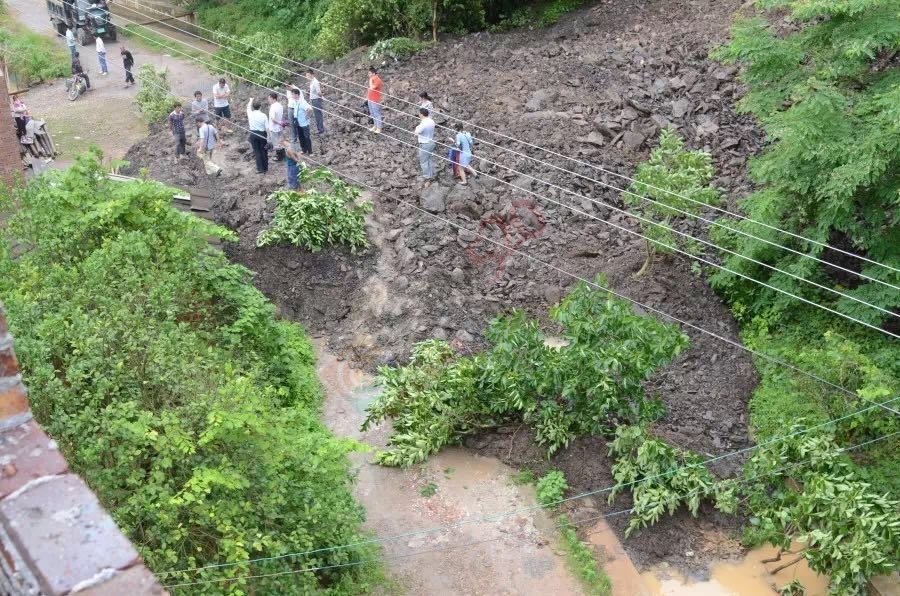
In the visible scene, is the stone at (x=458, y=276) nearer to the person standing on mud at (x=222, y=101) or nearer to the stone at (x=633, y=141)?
the stone at (x=633, y=141)

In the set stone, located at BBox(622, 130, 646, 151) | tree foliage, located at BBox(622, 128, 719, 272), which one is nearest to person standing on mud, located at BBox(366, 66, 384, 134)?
stone, located at BBox(622, 130, 646, 151)

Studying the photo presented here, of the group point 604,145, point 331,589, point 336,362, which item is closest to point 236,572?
point 331,589

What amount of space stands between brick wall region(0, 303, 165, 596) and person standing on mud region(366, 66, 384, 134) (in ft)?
45.1

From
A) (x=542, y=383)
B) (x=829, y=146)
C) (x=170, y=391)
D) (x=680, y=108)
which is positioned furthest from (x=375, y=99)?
(x=170, y=391)

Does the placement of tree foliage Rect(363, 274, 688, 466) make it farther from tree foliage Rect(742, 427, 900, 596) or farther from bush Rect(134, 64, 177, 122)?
bush Rect(134, 64, 177, 122)

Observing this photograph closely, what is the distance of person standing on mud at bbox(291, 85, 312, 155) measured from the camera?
16.2m

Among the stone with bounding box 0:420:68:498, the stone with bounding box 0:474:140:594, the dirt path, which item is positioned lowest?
the dirt path

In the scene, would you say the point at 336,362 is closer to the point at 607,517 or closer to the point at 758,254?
the point at 607,517

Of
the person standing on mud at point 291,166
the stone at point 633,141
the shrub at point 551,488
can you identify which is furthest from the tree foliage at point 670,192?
the person standing on mud at point 291,166

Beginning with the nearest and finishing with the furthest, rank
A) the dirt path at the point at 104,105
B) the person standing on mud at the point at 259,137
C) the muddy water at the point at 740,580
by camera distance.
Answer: the muddy water at the point at 740,580
the person standing on mud at the point at 259,137
the dirt path at the point at 104,105

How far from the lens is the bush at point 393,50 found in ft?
67.6

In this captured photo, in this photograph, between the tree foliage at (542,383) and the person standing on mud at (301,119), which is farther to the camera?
the person standing on mud at (301,119)

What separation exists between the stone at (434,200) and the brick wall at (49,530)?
11.5m

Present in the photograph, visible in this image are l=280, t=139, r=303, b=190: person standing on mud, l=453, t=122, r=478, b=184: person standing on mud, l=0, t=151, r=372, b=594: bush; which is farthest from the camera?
l=453, t=122, r=478, b=184: person standing on mud
